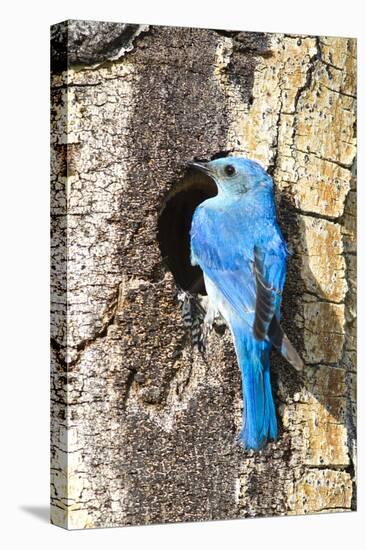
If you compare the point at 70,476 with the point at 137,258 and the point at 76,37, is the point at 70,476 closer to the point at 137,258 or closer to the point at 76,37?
the point at 137,258

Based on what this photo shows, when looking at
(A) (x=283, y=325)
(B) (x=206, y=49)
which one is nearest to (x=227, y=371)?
(A) (x=283, y=325)

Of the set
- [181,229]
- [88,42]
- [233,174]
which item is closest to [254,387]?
[181,229]

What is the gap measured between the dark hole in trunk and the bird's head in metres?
0.05

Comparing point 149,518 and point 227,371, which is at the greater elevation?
point 227,371

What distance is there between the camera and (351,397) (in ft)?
21.0

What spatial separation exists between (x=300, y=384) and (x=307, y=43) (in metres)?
1.43

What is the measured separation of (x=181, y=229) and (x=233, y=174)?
1.04 feet

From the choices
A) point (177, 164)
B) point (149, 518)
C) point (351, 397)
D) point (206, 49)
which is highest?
point (206, 49)

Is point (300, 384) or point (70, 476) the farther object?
point (300, 384)

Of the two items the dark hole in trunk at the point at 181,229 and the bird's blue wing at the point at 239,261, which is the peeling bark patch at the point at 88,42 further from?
the bird's blue wing at the point at 239,261

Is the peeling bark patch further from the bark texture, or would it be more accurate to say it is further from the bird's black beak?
the bird's black beak

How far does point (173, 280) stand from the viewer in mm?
5926

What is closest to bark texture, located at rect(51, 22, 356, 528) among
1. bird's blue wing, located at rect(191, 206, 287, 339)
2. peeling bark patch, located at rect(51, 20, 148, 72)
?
peeling bark patch, located at rect(51, 20, 148, 72)

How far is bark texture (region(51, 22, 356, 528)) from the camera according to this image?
575cm
